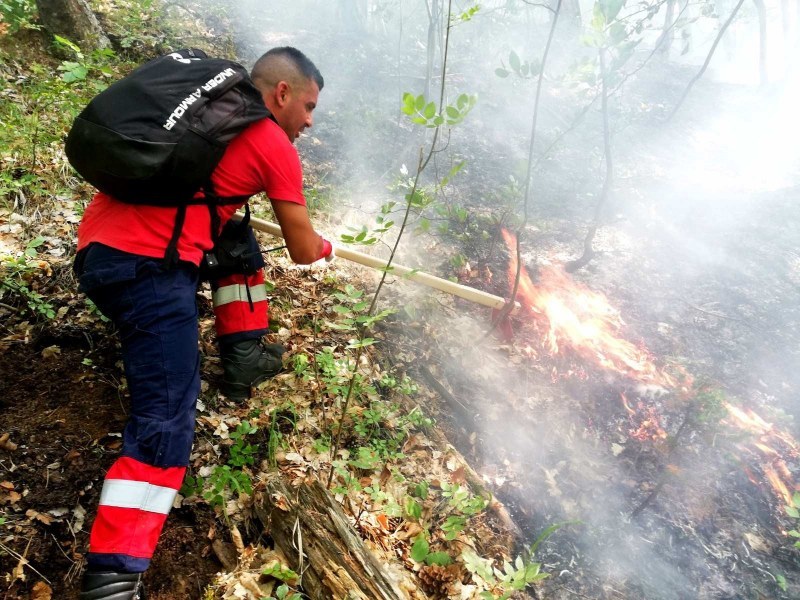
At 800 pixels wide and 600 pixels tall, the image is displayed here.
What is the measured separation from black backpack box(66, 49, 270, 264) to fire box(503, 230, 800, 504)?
3.97 meters

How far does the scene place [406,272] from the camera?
3.77 m

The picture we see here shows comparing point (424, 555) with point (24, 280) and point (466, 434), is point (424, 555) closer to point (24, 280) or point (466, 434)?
point (466, 434)

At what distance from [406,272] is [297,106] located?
4.95 ft

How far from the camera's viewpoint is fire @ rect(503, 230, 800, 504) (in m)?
4.65

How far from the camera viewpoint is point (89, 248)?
249cm

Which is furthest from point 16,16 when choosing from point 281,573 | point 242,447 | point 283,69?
point 281,573

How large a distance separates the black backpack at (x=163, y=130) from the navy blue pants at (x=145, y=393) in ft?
0.75

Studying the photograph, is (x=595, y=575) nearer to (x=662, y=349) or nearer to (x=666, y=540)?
(x=666, y=540)

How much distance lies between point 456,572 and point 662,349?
14.2 feet

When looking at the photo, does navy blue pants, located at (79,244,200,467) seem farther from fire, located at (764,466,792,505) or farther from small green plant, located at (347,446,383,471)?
fire, located at (764,466,792,505)

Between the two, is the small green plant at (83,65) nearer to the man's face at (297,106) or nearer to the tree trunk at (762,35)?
the man's face at (297,106)

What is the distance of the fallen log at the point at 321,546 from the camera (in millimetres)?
2297

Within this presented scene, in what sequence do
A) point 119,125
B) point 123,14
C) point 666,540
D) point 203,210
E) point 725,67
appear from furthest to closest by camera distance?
point 725,67 < point 123,14 < point 666,540 < point 203,210 < point 119,125

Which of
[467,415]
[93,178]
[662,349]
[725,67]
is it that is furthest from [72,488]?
[725,67]
